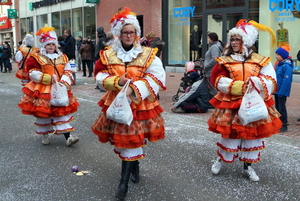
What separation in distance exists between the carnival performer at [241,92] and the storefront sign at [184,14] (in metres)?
12.8

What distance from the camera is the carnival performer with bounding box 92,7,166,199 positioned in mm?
3596

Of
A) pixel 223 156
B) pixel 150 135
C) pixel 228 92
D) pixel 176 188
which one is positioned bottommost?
pixel 176 188

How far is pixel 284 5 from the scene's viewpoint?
1302cm

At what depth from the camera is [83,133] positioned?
21.7ft

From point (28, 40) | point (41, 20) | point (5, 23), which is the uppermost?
point (5, 23)

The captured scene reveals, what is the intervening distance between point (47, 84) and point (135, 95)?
2388 millimetres

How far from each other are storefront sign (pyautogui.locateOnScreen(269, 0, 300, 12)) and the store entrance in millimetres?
1237

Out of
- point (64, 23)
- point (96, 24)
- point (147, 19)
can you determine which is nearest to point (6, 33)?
point (64, 23)

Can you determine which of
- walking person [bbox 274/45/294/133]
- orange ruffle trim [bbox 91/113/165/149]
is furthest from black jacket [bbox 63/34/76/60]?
orange ruffle trim [bbox 91/113/165/149]

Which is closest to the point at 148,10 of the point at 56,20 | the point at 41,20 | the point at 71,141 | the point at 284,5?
the point at 284,5

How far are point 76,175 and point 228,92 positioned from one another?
2.13m

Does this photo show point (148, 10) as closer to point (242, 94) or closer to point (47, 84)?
point (47, 84)

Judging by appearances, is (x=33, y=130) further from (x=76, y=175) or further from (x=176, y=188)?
(x=176, y=188)

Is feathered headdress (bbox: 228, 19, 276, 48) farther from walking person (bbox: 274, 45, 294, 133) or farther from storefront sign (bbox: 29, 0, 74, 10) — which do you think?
storefront sign (bbox: 29, 0, 74, 10)
